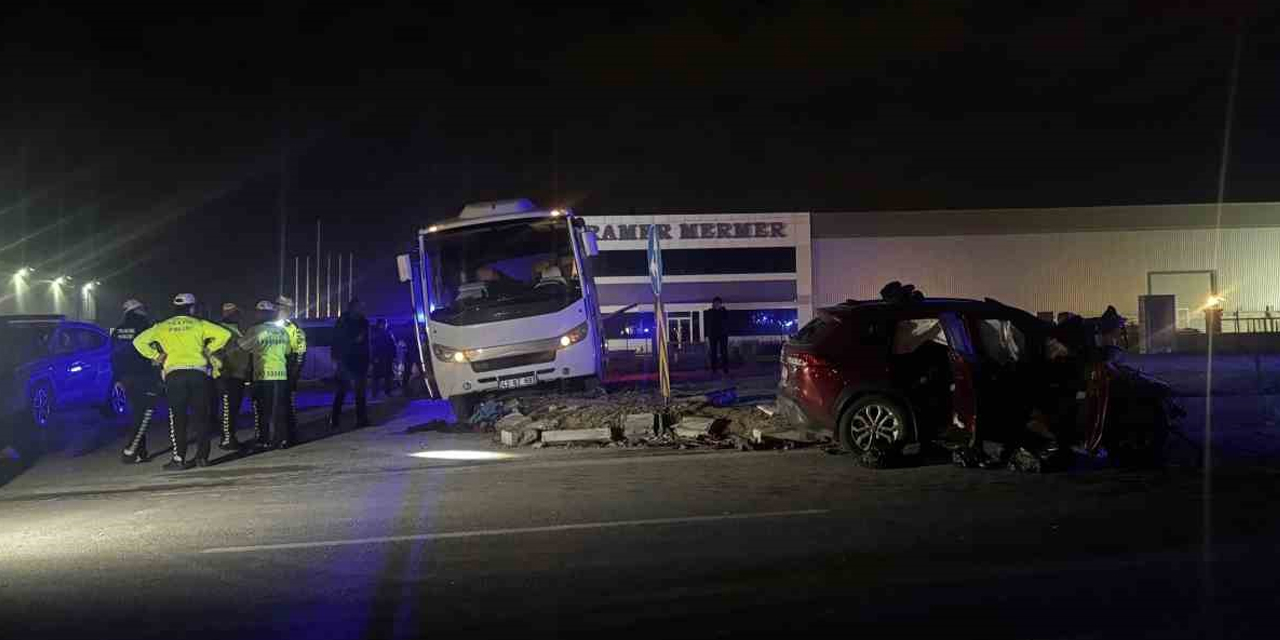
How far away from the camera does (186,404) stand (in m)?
11.8

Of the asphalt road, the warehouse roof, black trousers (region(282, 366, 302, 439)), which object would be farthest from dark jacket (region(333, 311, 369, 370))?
the warehouse roof

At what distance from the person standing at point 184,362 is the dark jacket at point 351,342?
3.41 m

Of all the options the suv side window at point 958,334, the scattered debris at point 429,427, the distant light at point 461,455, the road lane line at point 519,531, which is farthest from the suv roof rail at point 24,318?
the suv side window at point 958,334

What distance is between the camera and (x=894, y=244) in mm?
42562

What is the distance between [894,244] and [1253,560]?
36955 mm

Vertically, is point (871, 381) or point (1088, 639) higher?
point (871, 381)

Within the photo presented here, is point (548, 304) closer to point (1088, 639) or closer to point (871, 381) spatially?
point (871, 381)

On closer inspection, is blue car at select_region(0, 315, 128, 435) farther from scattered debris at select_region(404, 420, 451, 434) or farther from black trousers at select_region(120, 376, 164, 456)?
scattered debris at select_region(404, 420, 451, 434)

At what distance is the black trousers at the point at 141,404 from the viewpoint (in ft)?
40.9

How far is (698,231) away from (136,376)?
101 ft

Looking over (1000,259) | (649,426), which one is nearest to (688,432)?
(649,426)

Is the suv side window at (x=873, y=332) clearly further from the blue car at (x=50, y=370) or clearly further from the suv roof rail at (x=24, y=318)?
the suv roof rail at (x=24, y=318)

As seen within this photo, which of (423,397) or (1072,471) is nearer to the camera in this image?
(1072,471)

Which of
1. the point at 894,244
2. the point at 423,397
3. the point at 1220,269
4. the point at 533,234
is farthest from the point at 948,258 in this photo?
the point at 533,234
